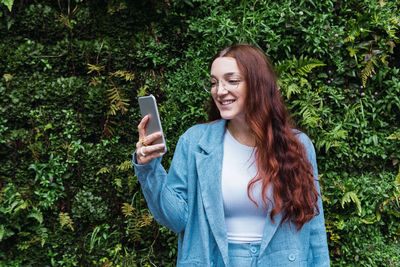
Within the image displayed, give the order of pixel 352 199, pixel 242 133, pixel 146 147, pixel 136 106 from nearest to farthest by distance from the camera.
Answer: pixel 146 147
pixel 242 133
pixel 352 199
pixel 136 106

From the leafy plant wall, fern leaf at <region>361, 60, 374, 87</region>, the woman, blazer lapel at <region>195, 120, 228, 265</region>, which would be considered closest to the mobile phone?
the woman

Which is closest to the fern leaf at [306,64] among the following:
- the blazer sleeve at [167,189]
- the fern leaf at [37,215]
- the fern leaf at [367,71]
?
the fern leaf at [367,71]

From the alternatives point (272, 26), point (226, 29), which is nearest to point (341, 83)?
point (272, 26)

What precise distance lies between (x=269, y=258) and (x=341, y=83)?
200 cm

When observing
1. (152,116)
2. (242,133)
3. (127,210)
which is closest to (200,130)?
(242,133)

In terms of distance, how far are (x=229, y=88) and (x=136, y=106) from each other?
166cm

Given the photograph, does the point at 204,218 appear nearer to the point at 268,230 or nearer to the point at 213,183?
the point at 213,183

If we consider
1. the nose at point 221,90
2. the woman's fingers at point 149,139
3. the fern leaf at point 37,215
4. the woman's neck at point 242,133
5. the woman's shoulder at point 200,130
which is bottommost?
the fern leaf at point 37,215

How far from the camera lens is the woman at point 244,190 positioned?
1939 mm

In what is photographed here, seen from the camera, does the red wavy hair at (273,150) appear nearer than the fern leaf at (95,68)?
Yes

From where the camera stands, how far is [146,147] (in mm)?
1697

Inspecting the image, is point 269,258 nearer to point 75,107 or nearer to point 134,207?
point 134,207

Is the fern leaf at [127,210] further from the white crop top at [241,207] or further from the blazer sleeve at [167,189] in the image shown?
the white crop top at [241,207]

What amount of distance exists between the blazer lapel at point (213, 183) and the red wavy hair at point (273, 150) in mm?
193
